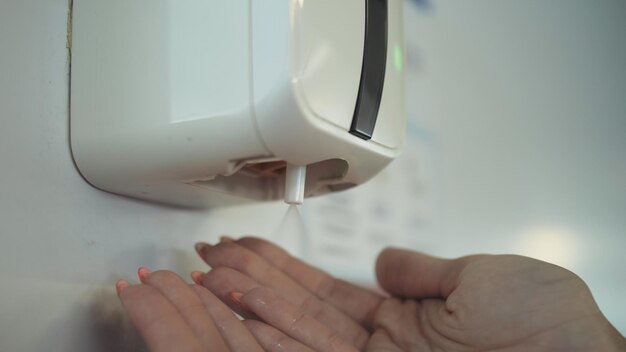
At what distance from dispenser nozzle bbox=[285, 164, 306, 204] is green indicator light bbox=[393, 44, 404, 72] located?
4.9 inches

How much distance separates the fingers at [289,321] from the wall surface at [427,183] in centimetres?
13

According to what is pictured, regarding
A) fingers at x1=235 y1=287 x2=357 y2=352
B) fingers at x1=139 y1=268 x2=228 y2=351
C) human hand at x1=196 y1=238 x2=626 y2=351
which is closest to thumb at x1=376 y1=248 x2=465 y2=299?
human hand at x1=196 y1=238 x2=626 y2=351

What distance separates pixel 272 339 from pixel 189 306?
7 cm

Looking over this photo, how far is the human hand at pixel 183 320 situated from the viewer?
1.04 ft

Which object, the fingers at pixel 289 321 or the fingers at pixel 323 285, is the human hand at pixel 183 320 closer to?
the fingers at pixel 289 321

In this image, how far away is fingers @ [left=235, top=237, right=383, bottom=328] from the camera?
1.65 feet

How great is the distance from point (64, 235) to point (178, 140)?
0.14 metres

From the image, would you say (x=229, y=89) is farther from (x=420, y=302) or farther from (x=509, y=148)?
(x=509, y=148)

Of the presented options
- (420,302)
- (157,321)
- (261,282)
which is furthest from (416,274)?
(157,321)

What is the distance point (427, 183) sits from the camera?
0.84m

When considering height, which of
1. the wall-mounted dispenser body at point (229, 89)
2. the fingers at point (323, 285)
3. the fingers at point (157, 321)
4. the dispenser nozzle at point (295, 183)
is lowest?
the fingers at point (323, 285)

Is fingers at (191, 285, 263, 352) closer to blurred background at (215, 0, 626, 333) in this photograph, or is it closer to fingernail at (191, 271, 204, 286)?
fingernail at (191, 271, 204, 286)

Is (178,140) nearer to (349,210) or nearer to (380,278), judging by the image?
(380,278)

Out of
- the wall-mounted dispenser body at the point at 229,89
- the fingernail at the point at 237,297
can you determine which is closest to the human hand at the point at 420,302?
the fingernail at the point at 237,297
